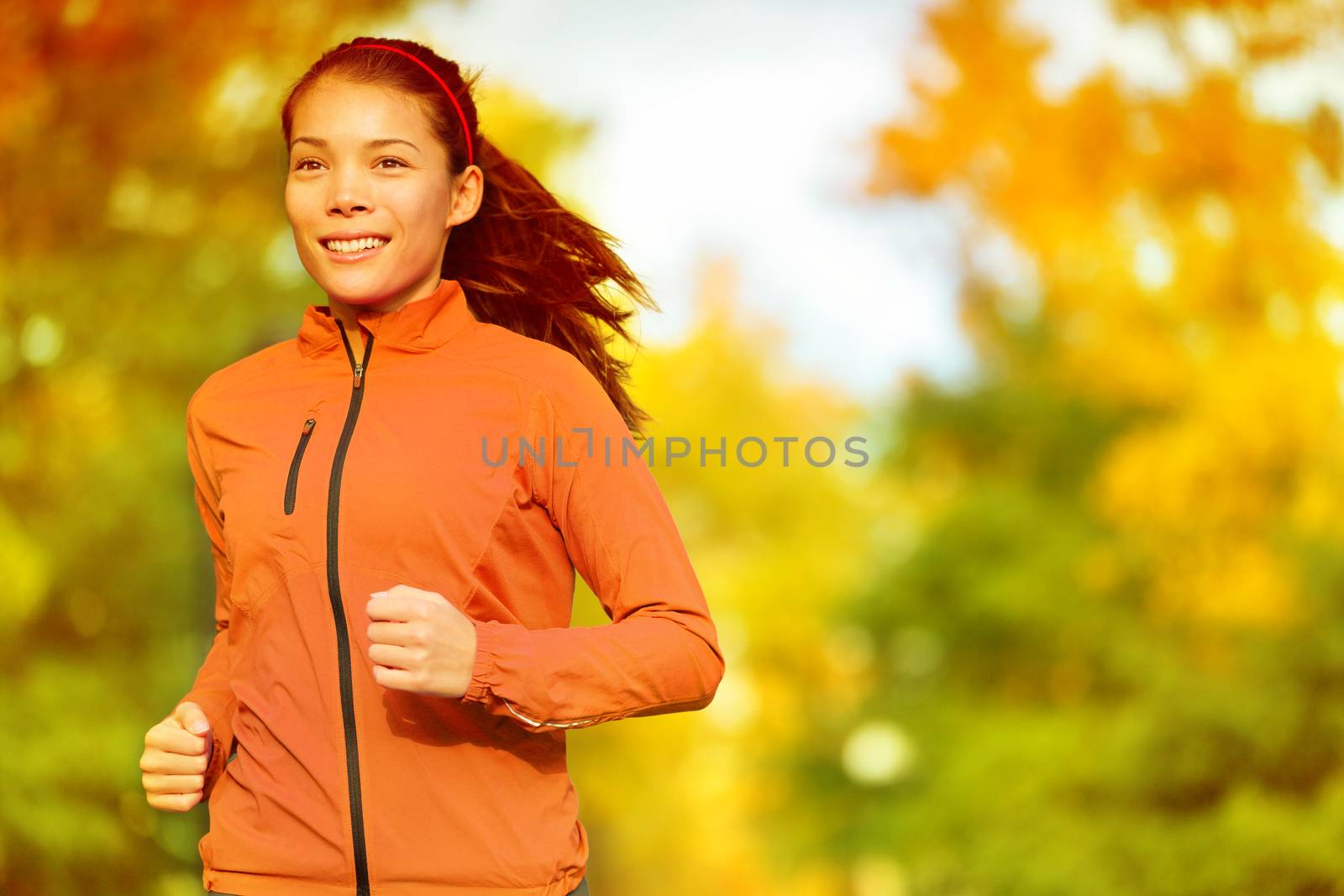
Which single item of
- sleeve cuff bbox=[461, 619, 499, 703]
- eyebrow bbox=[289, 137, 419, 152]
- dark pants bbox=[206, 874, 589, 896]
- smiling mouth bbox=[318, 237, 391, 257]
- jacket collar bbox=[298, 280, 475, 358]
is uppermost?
eyebrow bbox=[289, 137, 419, 152]

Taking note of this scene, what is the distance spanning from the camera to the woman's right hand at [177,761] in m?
1.49

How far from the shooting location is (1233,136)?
9430 mm

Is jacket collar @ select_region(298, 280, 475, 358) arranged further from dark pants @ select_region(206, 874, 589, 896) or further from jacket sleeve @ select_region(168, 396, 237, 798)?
dark pants @ select_region(206, 874, 589, 896)

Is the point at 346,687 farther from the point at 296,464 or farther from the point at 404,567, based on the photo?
the point at 296,464

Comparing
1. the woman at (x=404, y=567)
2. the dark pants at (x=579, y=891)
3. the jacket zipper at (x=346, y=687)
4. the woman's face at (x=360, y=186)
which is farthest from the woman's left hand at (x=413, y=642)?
the woman's face at (x=360, y=186)

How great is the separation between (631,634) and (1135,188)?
9.30 m

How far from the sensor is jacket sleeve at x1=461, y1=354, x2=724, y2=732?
1297 mm

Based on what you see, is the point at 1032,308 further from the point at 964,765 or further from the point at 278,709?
the point at 278,709

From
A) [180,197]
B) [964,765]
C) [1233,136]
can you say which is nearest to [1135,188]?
[1233,136]

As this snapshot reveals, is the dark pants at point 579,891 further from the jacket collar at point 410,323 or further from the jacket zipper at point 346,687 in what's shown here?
the jacket collar at point 410,323

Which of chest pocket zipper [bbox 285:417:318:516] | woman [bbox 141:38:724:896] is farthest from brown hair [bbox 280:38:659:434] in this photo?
chest pocket zipper [bbox 285:417:318:516]

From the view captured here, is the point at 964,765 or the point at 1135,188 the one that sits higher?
the point at 1135,188

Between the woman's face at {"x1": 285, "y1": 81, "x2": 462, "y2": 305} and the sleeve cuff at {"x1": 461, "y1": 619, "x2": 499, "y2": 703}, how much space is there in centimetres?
42

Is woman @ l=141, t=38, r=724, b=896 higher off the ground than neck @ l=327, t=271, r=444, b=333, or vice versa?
neck @ l=327, t=271, r=444, b=333
